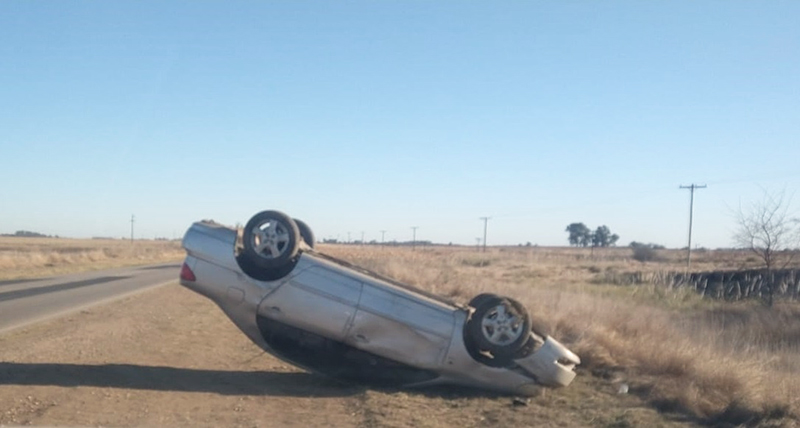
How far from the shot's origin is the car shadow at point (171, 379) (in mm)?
10320

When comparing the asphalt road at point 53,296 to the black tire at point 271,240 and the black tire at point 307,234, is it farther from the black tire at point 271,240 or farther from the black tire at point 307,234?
the black tire at point 271,240

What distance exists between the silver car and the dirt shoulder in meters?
0.35

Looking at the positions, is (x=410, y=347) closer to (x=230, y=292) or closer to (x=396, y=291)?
(x=396, y=291)

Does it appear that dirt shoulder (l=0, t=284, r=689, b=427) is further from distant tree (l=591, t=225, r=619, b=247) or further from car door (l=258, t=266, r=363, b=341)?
distant tree (l=591, t=225, r=619, b=247)

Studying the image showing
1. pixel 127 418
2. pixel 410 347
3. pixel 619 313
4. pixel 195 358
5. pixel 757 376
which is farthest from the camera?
pixel 619 313

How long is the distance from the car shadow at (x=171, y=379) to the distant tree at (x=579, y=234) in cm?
15298

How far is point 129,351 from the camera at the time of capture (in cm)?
1311

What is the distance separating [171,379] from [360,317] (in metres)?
2.51

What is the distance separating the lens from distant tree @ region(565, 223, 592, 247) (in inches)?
6427

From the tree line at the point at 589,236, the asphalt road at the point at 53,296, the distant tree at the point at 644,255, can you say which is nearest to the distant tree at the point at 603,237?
the tree line at the point at 589,236

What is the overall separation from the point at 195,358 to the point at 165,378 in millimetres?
1988

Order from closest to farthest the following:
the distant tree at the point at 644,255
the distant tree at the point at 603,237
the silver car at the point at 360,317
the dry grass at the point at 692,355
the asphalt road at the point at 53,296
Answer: the dry grass at the point at 692,355, the silver car at the point at 360,317, the asphalt road at the point at 53,296, the distant tree at the point at 644,255, the distant tree at the point at 603,237

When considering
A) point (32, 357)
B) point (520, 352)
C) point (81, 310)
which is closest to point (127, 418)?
point (32, 357)

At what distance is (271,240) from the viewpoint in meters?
10.8
